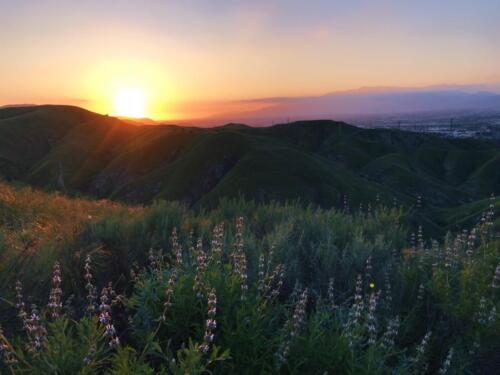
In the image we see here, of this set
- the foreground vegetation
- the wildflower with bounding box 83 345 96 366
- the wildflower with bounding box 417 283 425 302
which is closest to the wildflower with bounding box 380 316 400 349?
the foreground vegetation

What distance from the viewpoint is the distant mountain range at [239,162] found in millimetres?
65250

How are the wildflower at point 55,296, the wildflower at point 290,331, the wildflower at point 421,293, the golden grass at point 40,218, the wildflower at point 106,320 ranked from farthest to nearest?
the golden grass at point 40,218, the wildflower at point 421,293, the wildflower at point 290,331, the wildflower at point 55,296, the wildflower at point 106,320

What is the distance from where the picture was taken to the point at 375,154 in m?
119

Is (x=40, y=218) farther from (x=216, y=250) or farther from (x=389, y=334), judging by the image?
(x=389, y=334)

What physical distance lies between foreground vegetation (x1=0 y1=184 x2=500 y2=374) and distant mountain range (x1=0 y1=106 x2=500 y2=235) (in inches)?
Result: 1473

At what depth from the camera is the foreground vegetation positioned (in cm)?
349

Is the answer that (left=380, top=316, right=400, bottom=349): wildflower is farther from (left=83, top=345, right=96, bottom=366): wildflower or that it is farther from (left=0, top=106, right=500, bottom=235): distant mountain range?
(left=0, top=106, right=500, bottom=235): distant mountain range

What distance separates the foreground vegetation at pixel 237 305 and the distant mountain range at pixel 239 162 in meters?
37.4

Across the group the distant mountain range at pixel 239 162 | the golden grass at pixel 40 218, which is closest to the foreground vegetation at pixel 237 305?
the golden grass at pixel 40 218

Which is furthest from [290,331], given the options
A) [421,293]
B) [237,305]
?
[421,293]

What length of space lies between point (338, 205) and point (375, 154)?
6407cm

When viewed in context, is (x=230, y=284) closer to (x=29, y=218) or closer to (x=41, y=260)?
(x=41, y=260)

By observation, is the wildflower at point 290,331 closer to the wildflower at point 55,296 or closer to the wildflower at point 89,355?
the wildflower at point 89,355

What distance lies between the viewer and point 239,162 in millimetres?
72438
